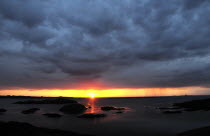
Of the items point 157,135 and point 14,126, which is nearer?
point 14,126

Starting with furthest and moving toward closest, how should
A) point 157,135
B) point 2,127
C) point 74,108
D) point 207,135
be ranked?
point 74,108 → point 157,135 → point 2,127 → point 207,135

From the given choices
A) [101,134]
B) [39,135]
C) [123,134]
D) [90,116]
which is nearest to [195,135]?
[123,134]

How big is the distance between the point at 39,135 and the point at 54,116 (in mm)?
32798

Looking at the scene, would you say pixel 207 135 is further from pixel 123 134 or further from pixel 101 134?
pixel 101 134

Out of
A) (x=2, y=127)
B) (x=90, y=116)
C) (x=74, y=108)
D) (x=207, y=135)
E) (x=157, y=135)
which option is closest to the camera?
(x=207, y=135)

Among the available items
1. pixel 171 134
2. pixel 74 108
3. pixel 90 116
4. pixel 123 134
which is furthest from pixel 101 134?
pixel 74 108

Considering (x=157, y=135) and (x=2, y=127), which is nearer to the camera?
(x=2, y=127)

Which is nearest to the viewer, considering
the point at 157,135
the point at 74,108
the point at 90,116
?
the point at 157,135

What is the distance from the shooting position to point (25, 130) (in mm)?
21688

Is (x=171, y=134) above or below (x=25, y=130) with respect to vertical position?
below

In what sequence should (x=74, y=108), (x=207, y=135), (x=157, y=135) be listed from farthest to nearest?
1. (x=74, y=108)
2. (x=157, y=135)
3. (x=207, y=135)

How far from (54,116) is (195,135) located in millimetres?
44919

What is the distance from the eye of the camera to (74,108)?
6962 centimetres

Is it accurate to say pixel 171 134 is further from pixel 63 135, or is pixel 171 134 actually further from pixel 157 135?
pixel 63 135
